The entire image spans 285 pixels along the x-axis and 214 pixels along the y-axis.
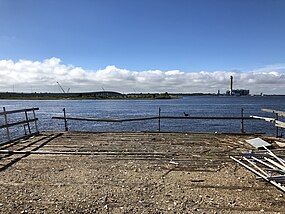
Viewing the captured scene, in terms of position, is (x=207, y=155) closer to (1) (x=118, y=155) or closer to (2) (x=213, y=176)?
(2) (x=213, y=176)

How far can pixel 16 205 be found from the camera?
504cm

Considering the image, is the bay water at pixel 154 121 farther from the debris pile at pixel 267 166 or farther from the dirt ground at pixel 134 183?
the debris pile at pixel 267 166

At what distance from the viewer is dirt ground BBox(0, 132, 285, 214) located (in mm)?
4984

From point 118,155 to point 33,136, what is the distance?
19.8ft

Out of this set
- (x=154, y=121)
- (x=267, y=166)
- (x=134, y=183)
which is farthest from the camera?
(x=154, y=121)

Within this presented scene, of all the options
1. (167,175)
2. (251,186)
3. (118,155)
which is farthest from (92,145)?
(251,186)

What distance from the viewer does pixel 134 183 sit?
6.20 metres

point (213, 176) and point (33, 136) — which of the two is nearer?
point (213, 176)

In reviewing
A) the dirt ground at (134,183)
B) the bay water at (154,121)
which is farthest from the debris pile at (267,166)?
the bay water at (154,121)

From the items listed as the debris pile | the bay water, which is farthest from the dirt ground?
the bay water

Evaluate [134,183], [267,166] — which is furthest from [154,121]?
[134,183]

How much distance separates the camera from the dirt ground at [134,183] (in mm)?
4984

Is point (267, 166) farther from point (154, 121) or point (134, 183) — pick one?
point (154, 121)

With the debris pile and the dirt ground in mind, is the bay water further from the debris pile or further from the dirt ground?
the debris pile
